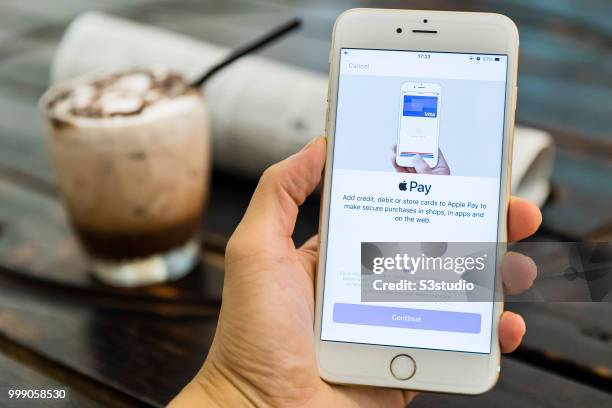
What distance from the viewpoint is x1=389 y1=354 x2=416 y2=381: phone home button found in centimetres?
53

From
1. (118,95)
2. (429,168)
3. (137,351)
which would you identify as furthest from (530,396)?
(118,95)

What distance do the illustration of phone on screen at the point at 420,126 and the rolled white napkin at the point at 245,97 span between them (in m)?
0.21

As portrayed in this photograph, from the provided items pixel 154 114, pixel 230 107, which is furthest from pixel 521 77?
pixel 154 114

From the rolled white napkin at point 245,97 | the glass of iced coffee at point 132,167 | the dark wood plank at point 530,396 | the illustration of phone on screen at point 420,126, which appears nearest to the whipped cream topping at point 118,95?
the glass of iced coffee at point 132,167

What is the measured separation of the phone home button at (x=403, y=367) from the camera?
53 centimetres

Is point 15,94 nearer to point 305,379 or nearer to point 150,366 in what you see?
point 150,366

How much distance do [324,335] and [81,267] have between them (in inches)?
12.0

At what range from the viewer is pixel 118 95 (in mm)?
700

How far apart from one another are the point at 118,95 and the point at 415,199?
1.01 feet

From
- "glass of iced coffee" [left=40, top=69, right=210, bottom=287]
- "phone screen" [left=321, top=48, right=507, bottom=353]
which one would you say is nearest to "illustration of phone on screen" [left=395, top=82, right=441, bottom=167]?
"phone screen" [left=321, top=48, right=507, bottom=353]

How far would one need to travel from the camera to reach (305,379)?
1.71ft

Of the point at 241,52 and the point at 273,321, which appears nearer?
the point at 273,321

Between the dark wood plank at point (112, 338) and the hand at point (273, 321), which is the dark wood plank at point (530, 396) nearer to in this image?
the hand at point (273, 321)

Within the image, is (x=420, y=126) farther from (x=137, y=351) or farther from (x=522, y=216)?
(x=137, y=351)
